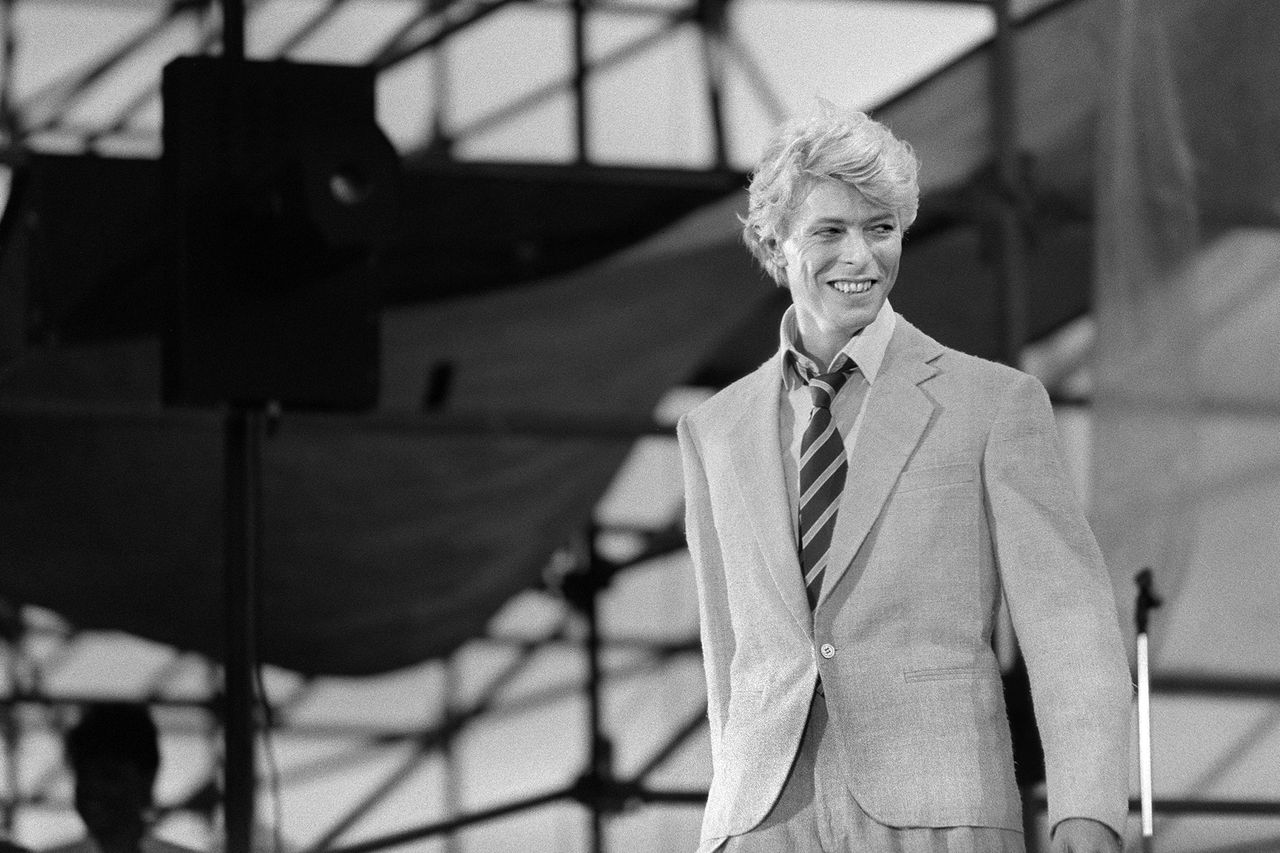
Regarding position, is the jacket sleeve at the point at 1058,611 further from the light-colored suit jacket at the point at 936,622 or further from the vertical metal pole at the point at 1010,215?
the vertical metal pole at the point at 1010,215

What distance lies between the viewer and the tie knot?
6.75 ft

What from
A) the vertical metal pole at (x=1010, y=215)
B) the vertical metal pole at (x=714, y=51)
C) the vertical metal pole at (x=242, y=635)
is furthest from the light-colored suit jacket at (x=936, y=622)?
the vertical metal pole at (x=714, y=51)

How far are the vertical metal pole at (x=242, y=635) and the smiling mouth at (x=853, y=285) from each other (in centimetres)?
218

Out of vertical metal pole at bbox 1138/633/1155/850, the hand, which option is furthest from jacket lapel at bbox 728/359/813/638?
vertical metal pole at bbox 1138/633/1155/850

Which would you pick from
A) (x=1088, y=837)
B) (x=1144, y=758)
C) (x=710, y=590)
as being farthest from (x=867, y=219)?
(x=1144, y=758)

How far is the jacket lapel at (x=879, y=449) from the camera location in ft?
6.48

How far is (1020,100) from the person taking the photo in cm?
641

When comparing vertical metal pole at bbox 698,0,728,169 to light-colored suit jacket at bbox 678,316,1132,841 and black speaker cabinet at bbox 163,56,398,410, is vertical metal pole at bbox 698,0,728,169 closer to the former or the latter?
black speaker cabinet at bbox 163,56,398,410

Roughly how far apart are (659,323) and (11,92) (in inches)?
68.6

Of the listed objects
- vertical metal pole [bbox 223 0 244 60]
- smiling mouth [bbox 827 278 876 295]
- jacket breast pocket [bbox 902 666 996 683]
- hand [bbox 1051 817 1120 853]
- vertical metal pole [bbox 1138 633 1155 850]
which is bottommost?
vertical metal pole [bbox 1138 633 1155 850]

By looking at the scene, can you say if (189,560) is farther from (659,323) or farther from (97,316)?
(659,323)

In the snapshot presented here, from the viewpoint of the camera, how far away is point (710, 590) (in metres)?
2.12

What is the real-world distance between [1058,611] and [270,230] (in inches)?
95.9

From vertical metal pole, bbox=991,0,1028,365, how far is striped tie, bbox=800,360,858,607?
14.0ft
